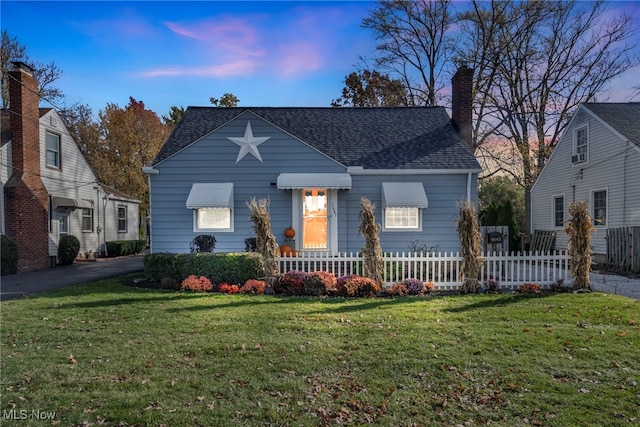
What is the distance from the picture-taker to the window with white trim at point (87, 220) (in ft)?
64.3

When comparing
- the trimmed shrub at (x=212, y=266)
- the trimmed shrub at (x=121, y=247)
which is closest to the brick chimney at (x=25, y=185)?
the trimmed shrub at (x=121, y=247)

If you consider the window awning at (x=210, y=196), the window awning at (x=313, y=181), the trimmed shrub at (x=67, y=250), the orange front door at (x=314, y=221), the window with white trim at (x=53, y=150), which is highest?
the window with white trim at (x=53, y=150)

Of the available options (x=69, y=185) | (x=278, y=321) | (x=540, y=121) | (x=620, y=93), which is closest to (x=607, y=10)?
(x=620, y=93)

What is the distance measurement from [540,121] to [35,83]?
27938 millimetres

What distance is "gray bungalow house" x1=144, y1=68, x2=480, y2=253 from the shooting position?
12.4 m

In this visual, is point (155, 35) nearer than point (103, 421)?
No

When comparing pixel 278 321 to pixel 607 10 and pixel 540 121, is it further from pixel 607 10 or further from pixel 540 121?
pixel 607 10

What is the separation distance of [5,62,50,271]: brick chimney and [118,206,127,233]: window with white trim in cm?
891

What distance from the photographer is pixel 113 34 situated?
12.2m

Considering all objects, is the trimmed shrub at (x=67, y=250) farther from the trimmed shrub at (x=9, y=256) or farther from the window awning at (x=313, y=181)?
the window awning at (x=313, y=181)
